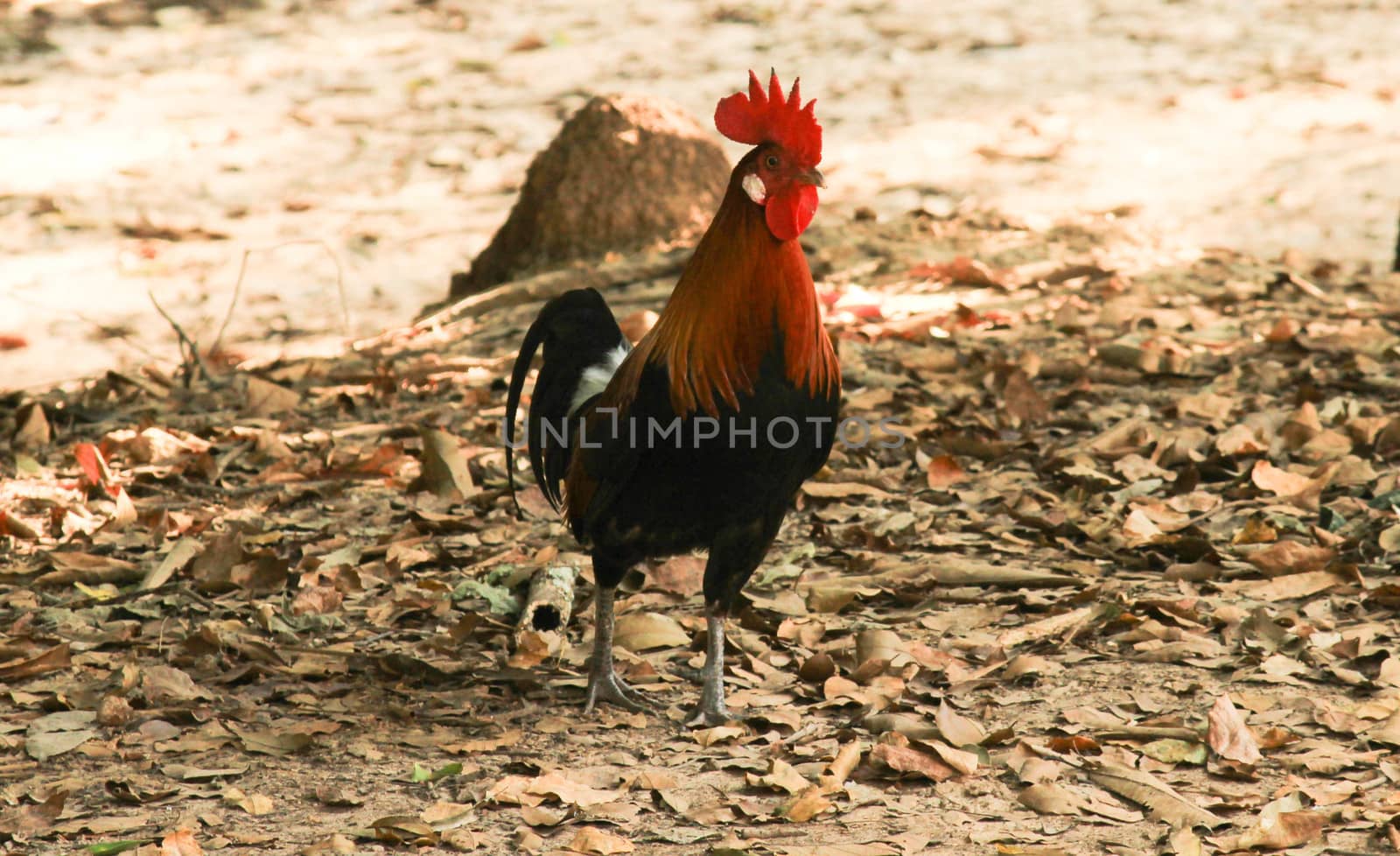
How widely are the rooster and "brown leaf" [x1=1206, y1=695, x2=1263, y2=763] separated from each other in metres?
1.17

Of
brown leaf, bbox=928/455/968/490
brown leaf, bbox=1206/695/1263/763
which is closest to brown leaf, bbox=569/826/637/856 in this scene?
brown leaf, bbox=1206/695/1263/763

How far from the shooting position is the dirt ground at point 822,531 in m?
3.50

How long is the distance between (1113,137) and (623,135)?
3.92 meters

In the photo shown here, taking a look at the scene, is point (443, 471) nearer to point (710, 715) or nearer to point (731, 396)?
point (710, 715)

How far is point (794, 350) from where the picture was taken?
12.2ft

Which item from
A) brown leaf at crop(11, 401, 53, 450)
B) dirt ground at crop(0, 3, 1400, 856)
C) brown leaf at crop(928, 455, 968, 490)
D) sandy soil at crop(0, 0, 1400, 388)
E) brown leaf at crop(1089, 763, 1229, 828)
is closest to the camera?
brown leaf at crop(1089, 763, 1229, 828)

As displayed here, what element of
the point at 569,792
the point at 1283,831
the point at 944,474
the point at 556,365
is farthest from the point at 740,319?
the point at 944,474

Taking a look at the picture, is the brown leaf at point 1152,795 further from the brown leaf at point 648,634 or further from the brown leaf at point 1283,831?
the brown leaf at point 648,634

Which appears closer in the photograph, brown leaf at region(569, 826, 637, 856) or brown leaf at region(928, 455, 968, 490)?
brown leaf at region(569, 826, 637, 856)

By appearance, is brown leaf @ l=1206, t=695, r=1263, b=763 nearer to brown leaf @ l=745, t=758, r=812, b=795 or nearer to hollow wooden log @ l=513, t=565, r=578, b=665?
brown leaf @ l=745, t=758, r=812, b=795

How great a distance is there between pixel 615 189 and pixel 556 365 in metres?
3.83

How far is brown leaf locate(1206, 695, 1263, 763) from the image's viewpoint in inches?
140

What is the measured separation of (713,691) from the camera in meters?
3.97

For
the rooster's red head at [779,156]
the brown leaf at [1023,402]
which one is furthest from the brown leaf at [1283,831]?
the brown leaf at [1023,402]
